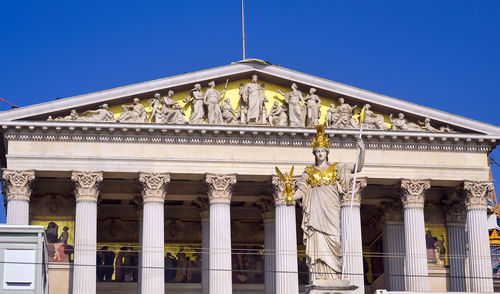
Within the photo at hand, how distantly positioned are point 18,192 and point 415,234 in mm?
18730

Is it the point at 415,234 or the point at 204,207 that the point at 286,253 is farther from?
the point at 415,234

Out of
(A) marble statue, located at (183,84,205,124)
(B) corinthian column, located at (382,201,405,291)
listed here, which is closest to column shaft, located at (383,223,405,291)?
(B) corinthian column, located at (382,201,405,291)

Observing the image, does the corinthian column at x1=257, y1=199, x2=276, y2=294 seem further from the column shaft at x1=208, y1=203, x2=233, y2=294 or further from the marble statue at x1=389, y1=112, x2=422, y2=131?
the marble statue at x1=389, y1=112, x2=422, y2=131

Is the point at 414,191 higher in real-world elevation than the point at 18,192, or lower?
higher

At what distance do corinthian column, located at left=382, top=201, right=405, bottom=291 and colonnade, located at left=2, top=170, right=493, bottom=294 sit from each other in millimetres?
141

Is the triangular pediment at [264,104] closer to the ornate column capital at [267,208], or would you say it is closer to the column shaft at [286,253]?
the column shaft at [286,253]

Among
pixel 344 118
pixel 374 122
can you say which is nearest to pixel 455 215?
pixel 374 122

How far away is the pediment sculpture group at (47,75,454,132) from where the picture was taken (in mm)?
51781

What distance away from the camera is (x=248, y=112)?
52375 millimetres

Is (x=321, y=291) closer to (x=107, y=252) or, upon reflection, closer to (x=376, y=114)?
(x=376, y=114)

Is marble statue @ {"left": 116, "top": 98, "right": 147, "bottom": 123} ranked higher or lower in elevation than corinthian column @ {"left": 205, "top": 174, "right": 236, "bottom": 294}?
higher

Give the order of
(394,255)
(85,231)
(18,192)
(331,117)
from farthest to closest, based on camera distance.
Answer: (394,255), (331,117), (18,192), (85,231)

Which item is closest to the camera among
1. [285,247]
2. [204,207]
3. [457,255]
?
[285,247]

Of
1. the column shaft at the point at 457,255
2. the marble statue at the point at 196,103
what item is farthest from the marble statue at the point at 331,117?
the column shaft at the point at 457,255
